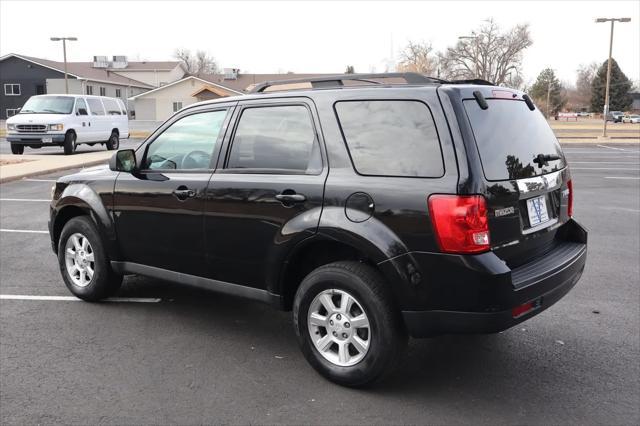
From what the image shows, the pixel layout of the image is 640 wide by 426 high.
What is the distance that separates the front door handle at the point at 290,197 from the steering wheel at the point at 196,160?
0.85 meters

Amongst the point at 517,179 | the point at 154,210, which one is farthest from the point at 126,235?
the point at 517,179

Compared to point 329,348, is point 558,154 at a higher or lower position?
higher

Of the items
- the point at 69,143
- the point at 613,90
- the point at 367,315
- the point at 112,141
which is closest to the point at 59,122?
the point at 69,143

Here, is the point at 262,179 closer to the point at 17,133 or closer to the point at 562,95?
the point at 17,133

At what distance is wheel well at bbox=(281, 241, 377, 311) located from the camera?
367 centimetres

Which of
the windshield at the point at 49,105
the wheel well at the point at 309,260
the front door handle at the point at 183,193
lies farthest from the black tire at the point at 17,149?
the wheel well at the point at 309,260

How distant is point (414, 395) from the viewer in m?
3.53

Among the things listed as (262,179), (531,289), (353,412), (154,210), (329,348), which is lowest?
(353,412)

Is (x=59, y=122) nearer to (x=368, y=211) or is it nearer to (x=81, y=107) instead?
(x=81, y=107)

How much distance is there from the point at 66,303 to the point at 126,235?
0.96 meters

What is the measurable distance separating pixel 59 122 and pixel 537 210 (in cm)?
2017

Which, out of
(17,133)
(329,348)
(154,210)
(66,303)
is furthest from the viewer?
(17,133)

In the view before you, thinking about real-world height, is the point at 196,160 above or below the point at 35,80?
below

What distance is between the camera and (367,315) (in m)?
3.44
